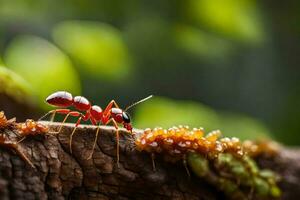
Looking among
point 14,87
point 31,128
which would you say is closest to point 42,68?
point 14,87

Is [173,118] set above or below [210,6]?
below

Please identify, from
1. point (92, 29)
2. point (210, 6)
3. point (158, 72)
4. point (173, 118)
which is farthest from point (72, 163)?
point (158, 72)

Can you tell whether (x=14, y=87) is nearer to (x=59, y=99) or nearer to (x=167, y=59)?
(x=59, y=99)

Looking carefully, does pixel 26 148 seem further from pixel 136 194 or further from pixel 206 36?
pixel 206 36

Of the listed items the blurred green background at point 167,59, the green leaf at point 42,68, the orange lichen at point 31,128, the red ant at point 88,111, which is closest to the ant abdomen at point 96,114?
the red ant at point 88,111

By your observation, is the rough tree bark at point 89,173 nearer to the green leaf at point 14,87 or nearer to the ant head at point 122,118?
→ the ant head at point 122,118

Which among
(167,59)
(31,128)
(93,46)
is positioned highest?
(167,59)
